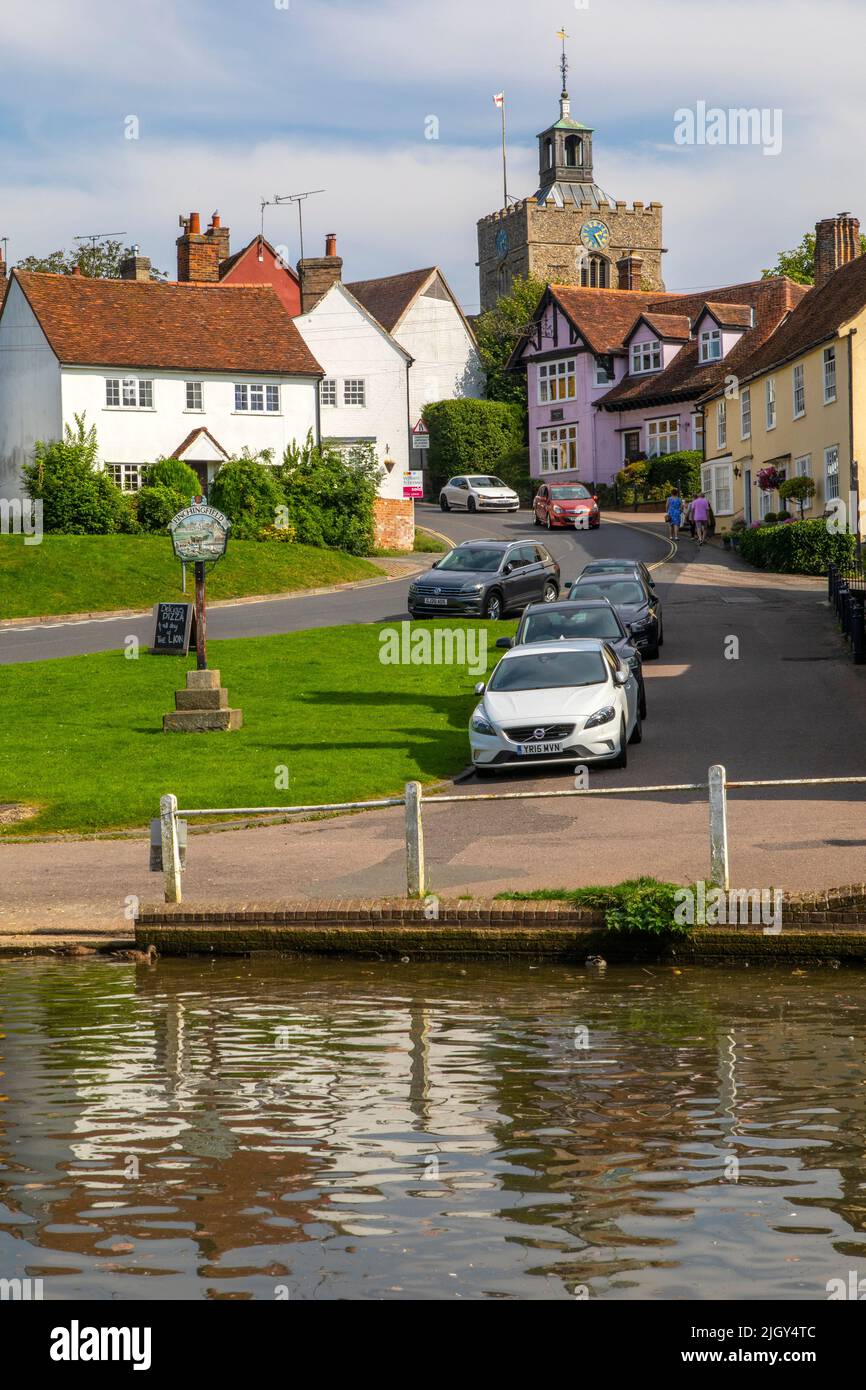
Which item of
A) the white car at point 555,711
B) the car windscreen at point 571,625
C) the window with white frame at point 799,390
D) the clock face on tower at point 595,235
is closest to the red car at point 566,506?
the window with white frame at point 799,390

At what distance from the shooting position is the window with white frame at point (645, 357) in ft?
249

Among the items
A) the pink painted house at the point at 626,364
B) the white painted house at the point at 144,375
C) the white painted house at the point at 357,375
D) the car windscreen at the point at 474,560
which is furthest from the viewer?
the white painted house at the point at 357,375

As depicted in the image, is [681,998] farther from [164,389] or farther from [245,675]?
[164,389]

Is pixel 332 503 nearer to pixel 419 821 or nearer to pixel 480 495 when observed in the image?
pixel 480 495

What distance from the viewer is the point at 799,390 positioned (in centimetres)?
5197

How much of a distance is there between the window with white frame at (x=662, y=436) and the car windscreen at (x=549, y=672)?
51.3 m

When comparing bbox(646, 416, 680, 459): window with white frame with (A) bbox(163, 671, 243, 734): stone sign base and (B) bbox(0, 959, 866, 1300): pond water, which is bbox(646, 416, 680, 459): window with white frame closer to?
(A) bbox(163, 671, 243, 734): stone sign base

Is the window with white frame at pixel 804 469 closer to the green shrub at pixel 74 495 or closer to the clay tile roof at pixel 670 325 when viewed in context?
the green shrub at pixel 74 495

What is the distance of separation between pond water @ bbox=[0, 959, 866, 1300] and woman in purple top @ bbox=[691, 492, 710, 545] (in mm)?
47353

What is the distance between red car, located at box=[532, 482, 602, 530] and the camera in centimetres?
6066

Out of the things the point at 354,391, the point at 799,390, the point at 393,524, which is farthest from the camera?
the point at 354,391

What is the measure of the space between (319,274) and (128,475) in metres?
20.3

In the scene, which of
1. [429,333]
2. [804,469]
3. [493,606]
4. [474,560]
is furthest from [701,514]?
[429,333]
